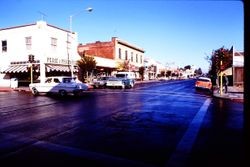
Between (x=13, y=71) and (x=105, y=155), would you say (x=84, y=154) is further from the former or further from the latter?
(x=13, y=71)

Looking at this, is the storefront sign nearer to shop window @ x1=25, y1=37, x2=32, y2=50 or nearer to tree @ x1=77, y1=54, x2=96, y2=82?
tree @ x1=77, y1=54, x2=96, y2=82

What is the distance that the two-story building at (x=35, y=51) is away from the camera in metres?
35.3

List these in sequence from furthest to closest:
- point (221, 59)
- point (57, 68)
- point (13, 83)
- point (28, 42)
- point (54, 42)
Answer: point (54, 42)
point (57, 68)
point (28, 42)
point (13, 83)
point (221, 59)

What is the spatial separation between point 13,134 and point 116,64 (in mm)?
51375

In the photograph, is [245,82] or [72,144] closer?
[245,82]

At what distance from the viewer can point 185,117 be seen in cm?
1184

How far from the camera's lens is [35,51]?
35719 millimetres

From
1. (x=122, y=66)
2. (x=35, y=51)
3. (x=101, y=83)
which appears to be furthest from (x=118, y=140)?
(x=122, y=66)

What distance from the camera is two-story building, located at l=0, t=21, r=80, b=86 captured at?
35.3m

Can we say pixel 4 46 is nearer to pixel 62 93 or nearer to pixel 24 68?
pixel 24 68

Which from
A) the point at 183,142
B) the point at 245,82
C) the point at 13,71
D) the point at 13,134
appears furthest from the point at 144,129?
the point at 13,71

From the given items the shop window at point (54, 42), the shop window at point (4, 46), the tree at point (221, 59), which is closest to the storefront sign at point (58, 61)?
the shop window at point (54, 42)

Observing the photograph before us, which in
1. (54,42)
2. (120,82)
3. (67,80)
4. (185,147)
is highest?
(54,42)

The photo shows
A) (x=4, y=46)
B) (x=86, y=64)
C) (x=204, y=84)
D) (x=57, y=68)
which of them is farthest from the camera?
(x=86, y=64)
